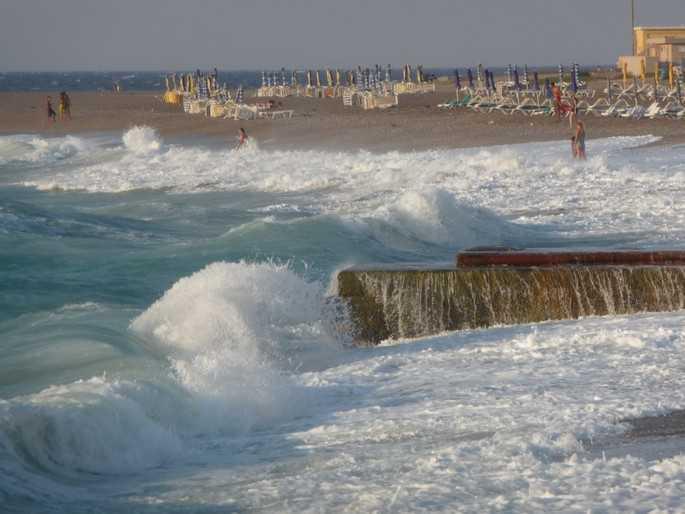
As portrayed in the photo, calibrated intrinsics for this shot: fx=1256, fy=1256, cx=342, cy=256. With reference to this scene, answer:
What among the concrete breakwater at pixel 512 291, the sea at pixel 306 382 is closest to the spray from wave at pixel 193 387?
the sea at pixel 306 382

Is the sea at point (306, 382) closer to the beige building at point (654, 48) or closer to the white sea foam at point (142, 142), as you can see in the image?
the white sea foam at point (142, 142)

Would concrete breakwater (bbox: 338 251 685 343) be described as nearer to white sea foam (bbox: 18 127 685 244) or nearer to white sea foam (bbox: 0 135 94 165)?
white sea foam (bbox: 18 127 685 244)

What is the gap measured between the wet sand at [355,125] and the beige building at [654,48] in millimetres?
9337

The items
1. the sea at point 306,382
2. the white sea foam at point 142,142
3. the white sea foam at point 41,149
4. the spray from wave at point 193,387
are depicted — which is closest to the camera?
the sea at point 306,382

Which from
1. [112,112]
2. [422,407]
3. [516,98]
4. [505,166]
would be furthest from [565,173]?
[112,112]

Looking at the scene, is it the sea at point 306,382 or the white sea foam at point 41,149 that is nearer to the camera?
the sea at point 306,382

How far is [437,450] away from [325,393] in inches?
79.4

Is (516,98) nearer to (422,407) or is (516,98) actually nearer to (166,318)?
(166,318)

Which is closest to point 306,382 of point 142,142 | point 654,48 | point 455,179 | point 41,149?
point 455,179

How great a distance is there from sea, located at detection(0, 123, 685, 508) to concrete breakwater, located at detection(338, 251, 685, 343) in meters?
0.22

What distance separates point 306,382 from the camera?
31.5 ft

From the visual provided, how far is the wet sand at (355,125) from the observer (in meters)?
35.2

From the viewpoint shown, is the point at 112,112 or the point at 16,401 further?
the point at 112,112

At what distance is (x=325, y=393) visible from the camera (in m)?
9.23
